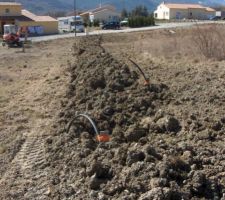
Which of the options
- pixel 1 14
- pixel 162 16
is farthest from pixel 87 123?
pixel 162 16

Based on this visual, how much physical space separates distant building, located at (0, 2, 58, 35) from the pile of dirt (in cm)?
5431

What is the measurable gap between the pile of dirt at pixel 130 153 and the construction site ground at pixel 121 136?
0.06ft

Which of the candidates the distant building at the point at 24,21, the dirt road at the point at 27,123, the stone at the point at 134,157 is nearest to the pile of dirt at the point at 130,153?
the stone at the point at 134,157

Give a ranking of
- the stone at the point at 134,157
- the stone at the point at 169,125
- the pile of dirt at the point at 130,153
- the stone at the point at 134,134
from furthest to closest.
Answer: the stone at the point at 169,125 → the stone at the point at 134,134 → the stone at the point at 134,157 → the pile of dirt at the point at 130,153

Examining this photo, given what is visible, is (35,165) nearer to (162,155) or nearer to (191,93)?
(162,155)

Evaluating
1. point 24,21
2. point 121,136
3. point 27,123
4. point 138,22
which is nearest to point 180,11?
point 138,22

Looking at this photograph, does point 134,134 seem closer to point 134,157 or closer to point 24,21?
Answer: point 134,157

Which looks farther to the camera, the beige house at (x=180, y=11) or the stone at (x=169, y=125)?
the beige house at (x=180, y=11)

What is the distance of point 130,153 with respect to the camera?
22.8ft

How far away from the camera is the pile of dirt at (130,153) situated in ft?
20.1

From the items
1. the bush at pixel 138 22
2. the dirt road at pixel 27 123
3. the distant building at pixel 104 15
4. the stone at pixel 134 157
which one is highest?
the distant building at pixel 104 15

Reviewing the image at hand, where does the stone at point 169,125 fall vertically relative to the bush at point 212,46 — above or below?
below

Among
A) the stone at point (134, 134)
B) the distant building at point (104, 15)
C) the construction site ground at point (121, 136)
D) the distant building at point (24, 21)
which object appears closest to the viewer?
the construction site ground at point (121, 136)

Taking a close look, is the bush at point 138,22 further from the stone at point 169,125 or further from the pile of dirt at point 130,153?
the stone at point 169,125
